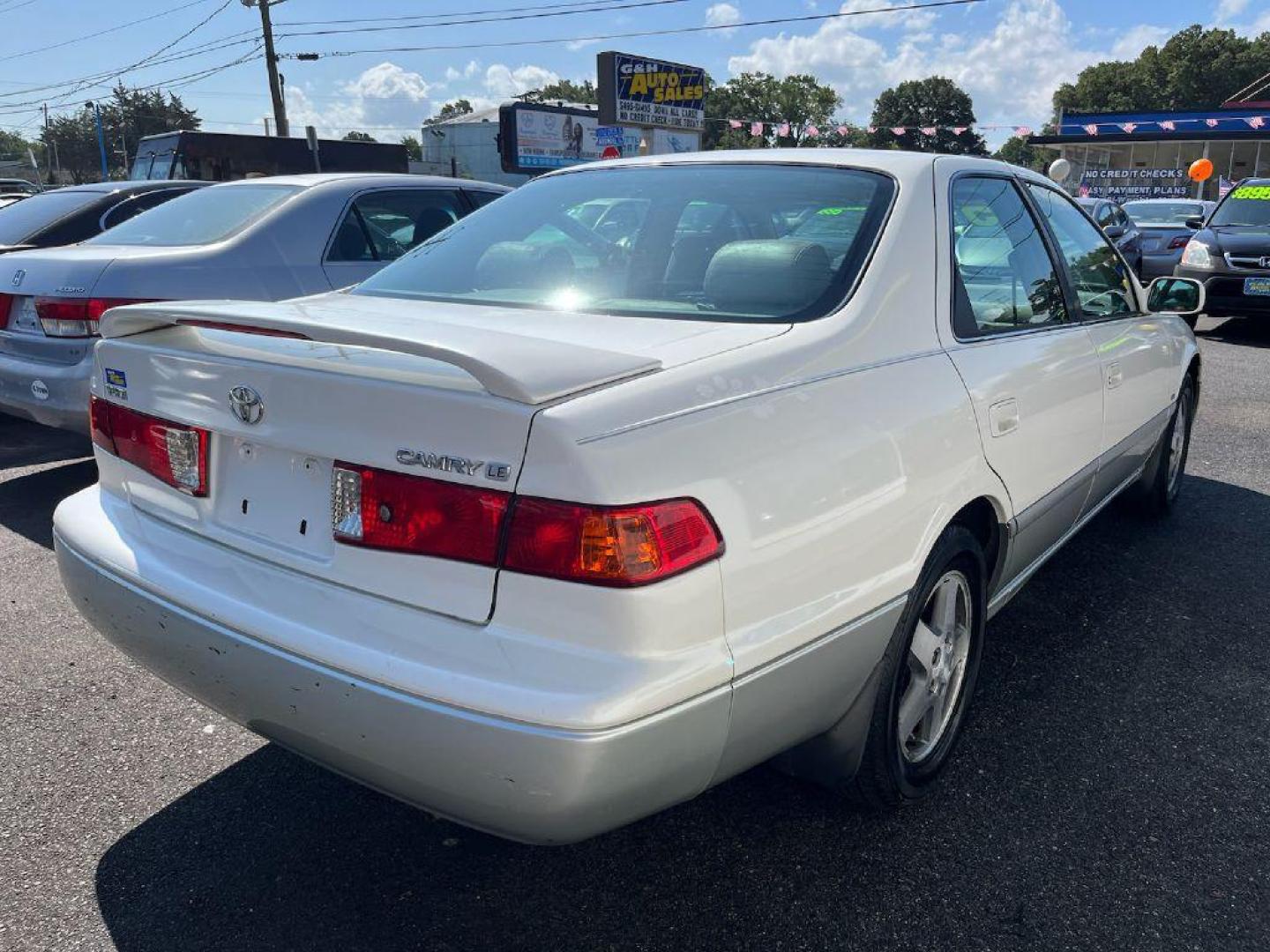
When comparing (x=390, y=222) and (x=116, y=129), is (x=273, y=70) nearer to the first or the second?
(x=390, y=222)

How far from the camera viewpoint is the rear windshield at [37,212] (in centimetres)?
664

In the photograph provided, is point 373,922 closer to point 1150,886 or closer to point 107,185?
point 1150,886

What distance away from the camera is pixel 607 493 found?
1.54m

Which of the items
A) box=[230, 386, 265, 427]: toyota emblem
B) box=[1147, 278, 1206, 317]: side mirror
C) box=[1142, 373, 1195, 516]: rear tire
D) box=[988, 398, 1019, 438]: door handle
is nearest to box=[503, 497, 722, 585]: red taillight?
box=[230, 386, 265, 427]: toyota emblem

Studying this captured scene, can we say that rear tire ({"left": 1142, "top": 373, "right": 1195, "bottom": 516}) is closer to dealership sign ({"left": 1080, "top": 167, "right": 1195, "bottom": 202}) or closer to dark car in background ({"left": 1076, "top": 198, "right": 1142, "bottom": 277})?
dark car in background ({"left": 1076, "top": 198, "right": 1142, "bottom": 277})

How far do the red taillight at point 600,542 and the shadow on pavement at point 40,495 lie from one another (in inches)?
142

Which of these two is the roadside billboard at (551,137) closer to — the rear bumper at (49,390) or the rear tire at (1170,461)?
the rear bumper at (49,390)

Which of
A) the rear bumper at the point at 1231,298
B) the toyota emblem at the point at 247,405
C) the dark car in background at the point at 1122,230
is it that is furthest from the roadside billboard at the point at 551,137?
the toyota emblem at the point at 247,405

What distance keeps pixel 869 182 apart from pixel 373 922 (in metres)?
2.11

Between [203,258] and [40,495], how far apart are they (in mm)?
1495

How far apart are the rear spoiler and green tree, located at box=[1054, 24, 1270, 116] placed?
98.4m

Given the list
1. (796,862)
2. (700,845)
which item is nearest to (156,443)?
(700,845)

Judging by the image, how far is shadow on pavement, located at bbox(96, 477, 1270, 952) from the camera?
2.04 m

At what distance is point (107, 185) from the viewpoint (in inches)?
283
